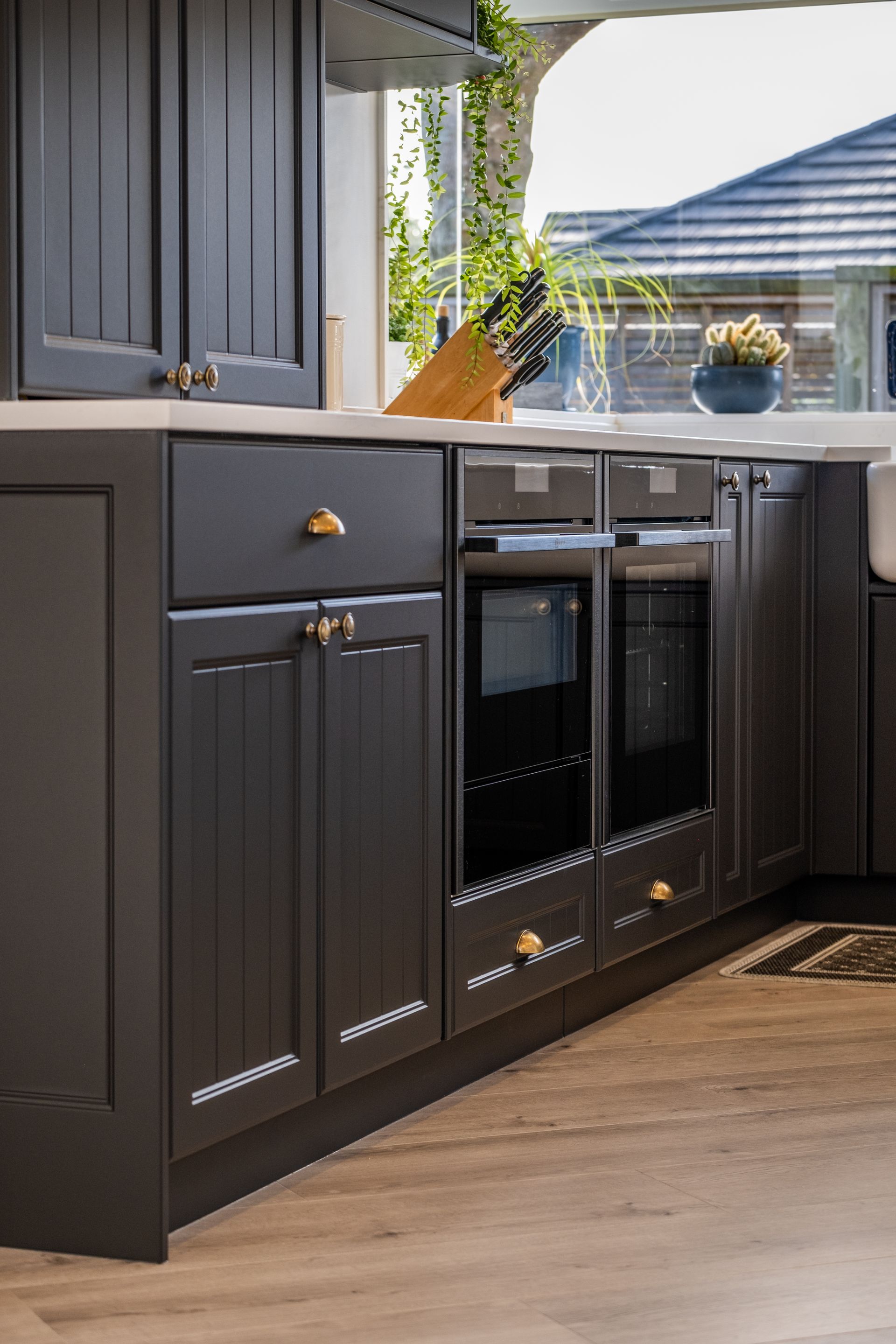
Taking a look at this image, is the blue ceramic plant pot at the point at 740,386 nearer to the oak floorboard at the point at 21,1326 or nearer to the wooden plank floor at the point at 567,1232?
the wooden plank floor at the point at 567,1232

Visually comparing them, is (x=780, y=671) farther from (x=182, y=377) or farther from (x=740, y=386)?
(x=182, y=377)

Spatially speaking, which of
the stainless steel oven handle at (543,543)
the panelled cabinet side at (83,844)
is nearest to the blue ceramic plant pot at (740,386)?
the stainless steel oven handle at (543,543)

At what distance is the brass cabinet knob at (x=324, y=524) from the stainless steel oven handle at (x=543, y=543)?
31 cm

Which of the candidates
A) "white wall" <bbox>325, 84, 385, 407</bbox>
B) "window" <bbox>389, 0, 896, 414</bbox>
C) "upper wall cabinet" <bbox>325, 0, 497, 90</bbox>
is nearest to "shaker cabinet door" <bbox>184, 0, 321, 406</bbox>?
"upper wall cabinet" <bbox>325, 0, 497, 90</bbox>

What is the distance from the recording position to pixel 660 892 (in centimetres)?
263

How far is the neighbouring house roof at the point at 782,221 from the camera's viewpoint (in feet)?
12.4

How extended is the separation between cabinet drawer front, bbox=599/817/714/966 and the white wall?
1.06 m

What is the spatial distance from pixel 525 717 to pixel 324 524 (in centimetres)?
58

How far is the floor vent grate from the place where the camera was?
286cm

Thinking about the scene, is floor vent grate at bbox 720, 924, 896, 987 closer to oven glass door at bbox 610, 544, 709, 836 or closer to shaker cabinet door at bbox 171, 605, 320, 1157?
oven glass door at bbox 610, 544, 709, 836

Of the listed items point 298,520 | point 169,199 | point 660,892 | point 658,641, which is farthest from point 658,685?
point 169,199

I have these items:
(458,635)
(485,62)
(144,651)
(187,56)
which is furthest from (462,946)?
(485,62)

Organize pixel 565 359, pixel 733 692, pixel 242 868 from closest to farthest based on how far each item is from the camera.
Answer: pixel 242 868 → pixel 733 692 → pixel 565 359

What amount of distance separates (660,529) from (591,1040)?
0.86 metres
